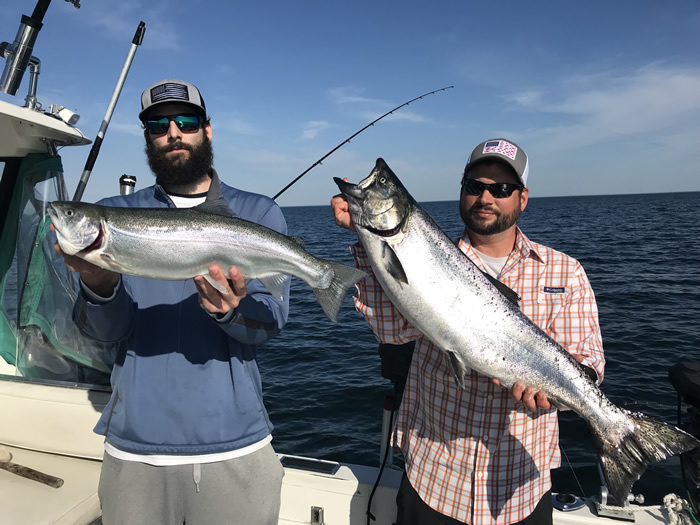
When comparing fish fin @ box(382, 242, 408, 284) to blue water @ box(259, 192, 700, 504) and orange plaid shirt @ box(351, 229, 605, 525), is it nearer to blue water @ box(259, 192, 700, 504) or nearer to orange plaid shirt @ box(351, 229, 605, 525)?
orange plaid shirt @ box(351, 229, 605, 525)

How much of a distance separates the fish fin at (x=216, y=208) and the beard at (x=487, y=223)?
5.42 feet

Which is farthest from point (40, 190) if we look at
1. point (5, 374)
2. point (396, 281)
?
point (396, 281)

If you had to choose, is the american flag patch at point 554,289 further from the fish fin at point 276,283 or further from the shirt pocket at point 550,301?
the fish fin at point 276,283

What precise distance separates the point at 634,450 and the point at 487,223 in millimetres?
1774

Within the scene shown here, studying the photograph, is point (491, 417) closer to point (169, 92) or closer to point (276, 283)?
point (276, 283)

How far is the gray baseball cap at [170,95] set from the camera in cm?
325

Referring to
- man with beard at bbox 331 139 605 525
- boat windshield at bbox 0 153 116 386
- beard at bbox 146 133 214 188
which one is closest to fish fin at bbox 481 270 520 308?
man with beard at bbox 331 139 605 525

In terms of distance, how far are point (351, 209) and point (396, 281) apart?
540 mm

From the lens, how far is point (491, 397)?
3301 millimetres

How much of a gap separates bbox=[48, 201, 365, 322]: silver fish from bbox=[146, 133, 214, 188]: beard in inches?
→ 21.1

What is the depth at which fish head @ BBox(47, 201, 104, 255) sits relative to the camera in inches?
104

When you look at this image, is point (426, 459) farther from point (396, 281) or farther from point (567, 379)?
point (396, 281)

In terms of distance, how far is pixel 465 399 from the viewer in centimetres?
A: 330

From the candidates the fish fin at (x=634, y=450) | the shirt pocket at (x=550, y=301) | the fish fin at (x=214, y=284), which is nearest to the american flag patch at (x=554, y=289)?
→ the shirt pocket at (x=550, y=301)
